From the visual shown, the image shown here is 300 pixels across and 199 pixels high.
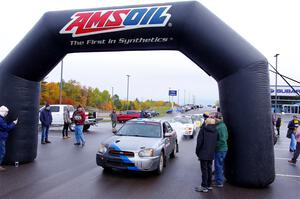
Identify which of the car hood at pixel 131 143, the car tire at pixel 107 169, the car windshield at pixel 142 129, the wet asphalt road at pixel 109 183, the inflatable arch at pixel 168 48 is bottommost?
the wet asphalt road at pixel 109 183

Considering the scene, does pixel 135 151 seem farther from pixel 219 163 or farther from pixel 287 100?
pixel 287 100

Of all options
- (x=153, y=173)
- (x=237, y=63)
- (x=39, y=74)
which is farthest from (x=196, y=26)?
Result: (x=39, y=74)

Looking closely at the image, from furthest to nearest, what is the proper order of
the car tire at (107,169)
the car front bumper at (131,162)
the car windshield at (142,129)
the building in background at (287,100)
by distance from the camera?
the building in background at (287,100)
the car windshield at (142,129)
the car tire at (107,169)
the car front bumper at (131,162)

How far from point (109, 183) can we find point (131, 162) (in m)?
0.77

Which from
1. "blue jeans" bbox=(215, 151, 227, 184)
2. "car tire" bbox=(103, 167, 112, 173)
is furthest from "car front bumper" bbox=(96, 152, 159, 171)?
"blue jeans" bbox=(215, 151, 227, 184)

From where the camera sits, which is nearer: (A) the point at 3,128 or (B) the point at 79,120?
(A) the point at 3,128

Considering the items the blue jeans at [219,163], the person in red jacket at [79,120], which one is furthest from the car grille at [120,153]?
the person in red jacket at [79,120]

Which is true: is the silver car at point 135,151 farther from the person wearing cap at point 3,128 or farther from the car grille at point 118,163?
the person wearing cap at point 3,128

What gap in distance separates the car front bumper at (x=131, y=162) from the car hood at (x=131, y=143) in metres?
0.26

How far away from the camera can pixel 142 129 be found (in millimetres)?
9039

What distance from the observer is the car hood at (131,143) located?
24.9 feet

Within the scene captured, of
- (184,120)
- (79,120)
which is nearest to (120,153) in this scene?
(79,120)

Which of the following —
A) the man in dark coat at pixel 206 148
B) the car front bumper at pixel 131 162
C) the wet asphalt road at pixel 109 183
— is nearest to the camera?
the wet asphalt road at pixel 109 183

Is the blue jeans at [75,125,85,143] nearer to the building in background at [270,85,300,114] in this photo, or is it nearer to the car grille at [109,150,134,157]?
the car grille at [109,150,134,157]
